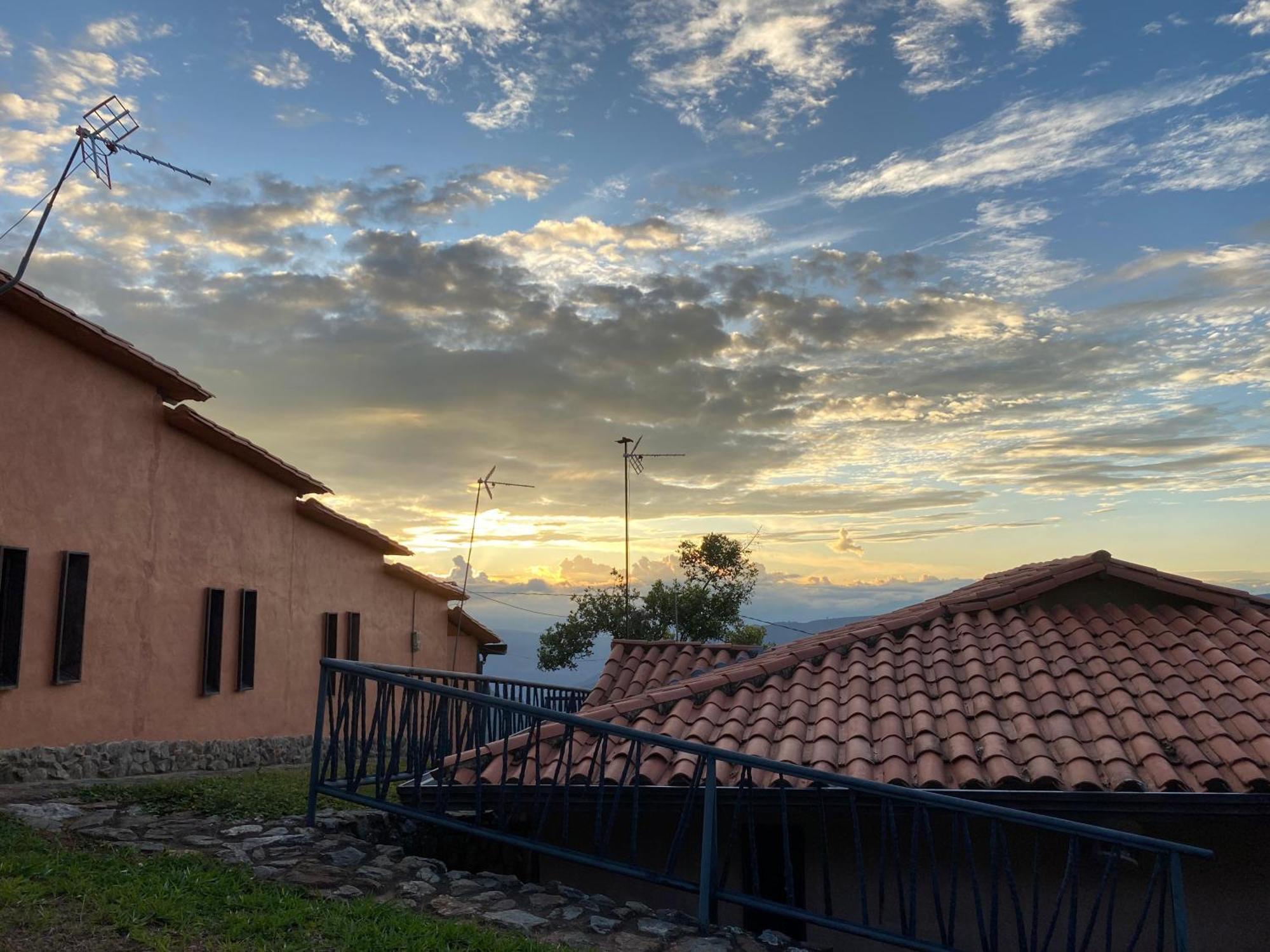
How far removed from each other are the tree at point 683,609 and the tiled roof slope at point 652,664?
73.5ft

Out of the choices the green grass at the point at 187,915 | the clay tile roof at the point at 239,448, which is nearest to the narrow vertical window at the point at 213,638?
the clay tile roof at the point at 239,448

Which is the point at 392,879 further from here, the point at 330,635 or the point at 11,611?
the point at 330,635

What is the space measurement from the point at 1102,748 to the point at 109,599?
1160cm

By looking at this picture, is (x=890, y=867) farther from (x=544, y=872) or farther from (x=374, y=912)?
(x=374, y=912)

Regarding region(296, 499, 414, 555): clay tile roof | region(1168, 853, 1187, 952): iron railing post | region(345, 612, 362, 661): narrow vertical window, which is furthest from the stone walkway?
region(345, 612, 362, 661): narrow vertical window

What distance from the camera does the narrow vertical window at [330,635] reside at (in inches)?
714

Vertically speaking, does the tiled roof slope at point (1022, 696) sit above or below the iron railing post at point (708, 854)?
above

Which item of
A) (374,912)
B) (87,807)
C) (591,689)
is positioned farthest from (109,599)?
(374,912)

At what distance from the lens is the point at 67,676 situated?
11508 millimetres

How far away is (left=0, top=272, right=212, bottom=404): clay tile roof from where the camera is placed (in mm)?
10867

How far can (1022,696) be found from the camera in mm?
8562

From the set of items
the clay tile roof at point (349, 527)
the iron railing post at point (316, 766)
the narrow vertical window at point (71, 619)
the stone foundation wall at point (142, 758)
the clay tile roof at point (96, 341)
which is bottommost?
the stone foundation wall at point (142, 758)

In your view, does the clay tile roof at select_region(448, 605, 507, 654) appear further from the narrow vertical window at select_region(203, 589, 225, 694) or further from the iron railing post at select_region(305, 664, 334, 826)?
the iron railing post at select_region(305, 664, 334, 826)

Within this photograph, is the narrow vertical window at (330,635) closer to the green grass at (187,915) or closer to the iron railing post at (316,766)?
the iron railing post at (316,766)
